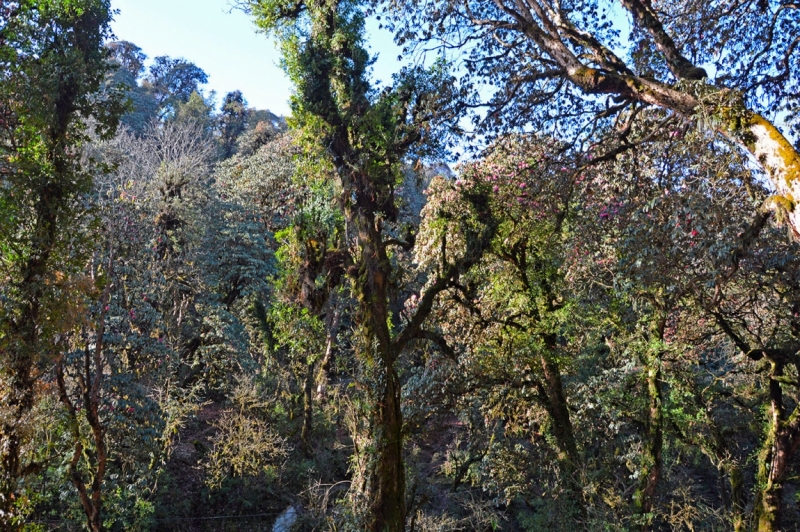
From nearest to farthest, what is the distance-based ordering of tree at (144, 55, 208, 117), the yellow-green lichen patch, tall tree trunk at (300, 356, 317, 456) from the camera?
the yellow-green lichen patch, tall tree trunk at (300, 356, 317, 456), tree at (144, 55, 208, 117)

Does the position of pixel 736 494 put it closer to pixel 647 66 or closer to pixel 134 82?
pixel 647 66

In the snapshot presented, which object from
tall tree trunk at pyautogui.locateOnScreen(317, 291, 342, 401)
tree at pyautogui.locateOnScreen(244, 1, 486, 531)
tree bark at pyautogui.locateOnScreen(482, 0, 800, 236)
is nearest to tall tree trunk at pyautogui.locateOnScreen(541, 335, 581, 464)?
tree at pyautogui.locateOnScreen(244, 1, 486, 531)

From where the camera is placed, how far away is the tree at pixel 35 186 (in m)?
7.29

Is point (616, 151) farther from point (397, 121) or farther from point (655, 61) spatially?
point (397, 121)

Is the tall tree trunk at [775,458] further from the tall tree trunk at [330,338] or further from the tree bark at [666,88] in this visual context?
the tall tree trunk at [330,338]

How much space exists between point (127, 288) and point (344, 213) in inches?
265

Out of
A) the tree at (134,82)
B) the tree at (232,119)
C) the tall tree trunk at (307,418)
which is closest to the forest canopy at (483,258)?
the tall tree trunk at (307,418)

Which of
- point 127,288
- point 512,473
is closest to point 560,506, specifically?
point 512,473

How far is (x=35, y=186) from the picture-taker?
7.62 m

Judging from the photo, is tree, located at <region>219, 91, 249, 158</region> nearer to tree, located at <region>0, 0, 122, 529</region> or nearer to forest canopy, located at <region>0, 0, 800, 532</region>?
forest canopy, located at <region>0, 0, 800, 532</region>

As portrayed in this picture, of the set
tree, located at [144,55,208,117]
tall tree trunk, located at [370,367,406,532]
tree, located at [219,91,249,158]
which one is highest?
tree, located at [144,55,208,117]

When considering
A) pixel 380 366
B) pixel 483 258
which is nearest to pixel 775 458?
pixel 483 258

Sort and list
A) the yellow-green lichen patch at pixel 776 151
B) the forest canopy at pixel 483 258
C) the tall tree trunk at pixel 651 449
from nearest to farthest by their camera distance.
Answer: the yellow-green lichen patch at pixel 776 151 < the forest canopy at pixel 483 258 < the tall tree trunk at pixel 651 449

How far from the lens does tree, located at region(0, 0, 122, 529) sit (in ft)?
23.9
